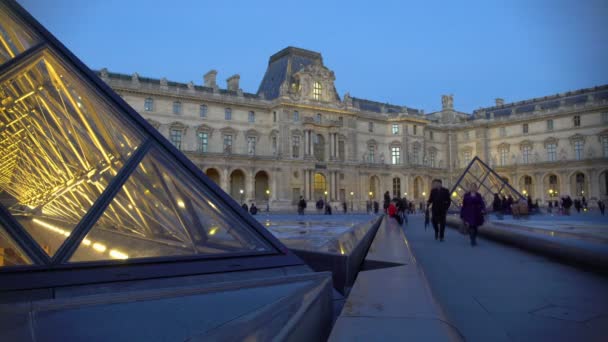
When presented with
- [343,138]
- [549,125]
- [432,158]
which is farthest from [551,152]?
[343,138]

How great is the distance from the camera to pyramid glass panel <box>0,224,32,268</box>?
2.76m

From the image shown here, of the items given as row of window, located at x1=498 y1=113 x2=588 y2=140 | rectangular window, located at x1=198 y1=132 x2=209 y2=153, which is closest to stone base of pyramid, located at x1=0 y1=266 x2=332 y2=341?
rectangular window, located at x1=198 y1=132 x2=209 y2=153

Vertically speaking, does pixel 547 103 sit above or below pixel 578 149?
above

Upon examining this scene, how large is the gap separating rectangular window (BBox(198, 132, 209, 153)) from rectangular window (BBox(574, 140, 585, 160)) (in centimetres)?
4310

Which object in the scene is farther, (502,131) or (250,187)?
(502,131)

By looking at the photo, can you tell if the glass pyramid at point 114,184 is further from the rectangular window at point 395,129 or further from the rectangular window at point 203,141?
the rectangular window at point 395,129

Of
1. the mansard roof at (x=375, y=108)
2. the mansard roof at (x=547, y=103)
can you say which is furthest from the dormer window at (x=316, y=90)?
the mansard roof at (x=547, y=103)

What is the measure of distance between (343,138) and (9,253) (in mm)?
46865

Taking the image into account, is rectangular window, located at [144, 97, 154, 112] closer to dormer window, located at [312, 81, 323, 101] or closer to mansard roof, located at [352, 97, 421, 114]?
dormer window, located at [312, 81, 323, 101]

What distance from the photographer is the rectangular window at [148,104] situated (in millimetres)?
38562

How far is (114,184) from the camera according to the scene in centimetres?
330

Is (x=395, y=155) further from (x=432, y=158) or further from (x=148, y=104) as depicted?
(x=148, y=104)

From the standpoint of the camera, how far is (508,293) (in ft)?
13.8

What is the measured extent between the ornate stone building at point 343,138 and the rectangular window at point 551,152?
0.11 metres
